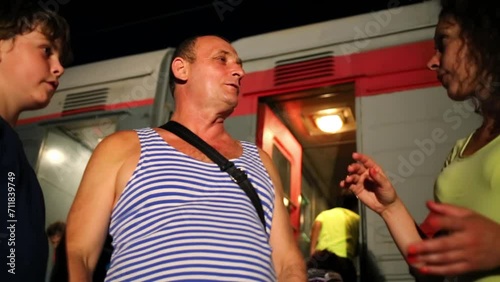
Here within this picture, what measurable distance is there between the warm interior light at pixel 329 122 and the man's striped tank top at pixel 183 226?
3700mm

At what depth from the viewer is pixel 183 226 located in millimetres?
1517

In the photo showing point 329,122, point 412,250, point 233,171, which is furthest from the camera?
point 329,122

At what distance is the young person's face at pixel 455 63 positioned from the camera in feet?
5.09

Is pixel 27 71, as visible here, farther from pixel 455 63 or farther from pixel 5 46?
pixel 455 63

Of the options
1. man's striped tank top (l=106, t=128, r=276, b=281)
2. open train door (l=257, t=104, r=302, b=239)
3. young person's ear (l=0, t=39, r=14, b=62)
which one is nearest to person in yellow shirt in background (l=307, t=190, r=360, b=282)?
open train door (l=257, t=104, r=302, b=239)

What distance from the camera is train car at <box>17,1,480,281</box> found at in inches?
121

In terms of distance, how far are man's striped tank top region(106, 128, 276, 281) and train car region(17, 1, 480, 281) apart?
5.47ft

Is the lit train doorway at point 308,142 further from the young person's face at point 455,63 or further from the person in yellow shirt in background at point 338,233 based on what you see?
the young person's face at point 455,63

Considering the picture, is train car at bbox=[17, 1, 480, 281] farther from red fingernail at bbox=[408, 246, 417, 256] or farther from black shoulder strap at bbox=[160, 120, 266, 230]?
red fingernail at bbox=[408, 246, 417, 256]

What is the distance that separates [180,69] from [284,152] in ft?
8.46

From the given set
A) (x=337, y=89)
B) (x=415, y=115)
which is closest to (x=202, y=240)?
(x=415, y=115)

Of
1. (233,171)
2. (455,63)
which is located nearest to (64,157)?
(233,171)

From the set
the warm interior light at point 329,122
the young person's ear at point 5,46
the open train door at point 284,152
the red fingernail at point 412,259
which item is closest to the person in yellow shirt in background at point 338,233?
the open train door at point 284,152

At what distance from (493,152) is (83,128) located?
3.96 meters
